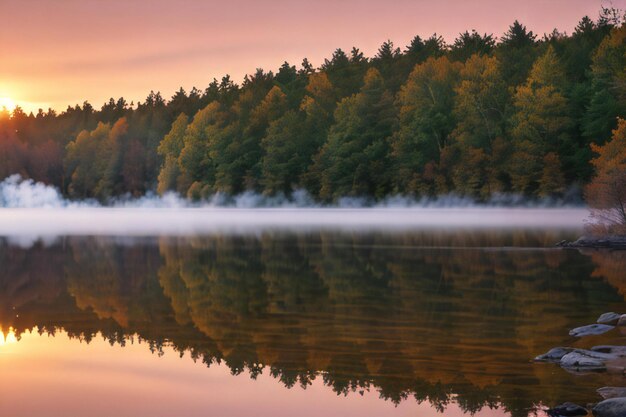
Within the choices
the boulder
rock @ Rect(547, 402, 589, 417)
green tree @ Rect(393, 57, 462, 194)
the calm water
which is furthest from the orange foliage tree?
green tree @ Rect(393, 57, 462, 194)

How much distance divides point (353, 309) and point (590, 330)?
615 cm

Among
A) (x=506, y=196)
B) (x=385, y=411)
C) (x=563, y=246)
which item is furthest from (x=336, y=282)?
(x=506, y=196)

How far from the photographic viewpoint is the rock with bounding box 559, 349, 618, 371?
584 inches

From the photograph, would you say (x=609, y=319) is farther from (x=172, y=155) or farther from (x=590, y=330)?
(x=172, y=155)

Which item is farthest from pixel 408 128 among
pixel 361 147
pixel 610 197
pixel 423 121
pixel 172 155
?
pixel 610 197

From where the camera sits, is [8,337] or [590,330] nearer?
[590,330]

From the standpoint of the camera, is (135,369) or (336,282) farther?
(336,282)

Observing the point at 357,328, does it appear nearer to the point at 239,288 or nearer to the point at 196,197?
the point at 239,288

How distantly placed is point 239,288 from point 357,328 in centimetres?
878

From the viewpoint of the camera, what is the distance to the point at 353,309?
22.6 meters

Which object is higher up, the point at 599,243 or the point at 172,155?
the point at 172,155

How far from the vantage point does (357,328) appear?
64.0ft

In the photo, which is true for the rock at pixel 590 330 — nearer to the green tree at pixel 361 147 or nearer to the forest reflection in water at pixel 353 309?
the forest reflection in water at pixel 353 309

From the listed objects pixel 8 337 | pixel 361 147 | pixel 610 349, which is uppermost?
pixel 361 147
